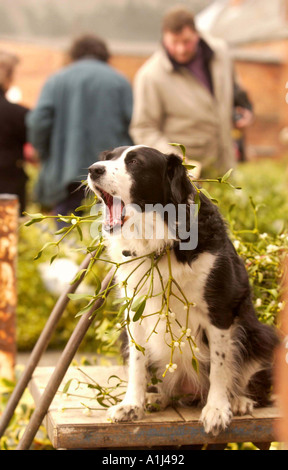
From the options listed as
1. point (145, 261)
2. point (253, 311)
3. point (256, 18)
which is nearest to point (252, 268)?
point (253, 311)

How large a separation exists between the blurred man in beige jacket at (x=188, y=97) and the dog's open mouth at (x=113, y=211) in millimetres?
3543

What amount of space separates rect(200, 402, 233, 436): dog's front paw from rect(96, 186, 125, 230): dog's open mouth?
2.44ft

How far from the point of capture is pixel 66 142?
6570mm

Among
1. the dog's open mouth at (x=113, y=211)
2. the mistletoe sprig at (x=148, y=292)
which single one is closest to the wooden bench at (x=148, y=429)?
the mistletoe sprig at (x=148, y=292)

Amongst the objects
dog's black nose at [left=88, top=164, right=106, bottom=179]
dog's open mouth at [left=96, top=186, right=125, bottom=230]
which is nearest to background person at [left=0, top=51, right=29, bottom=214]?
dog's open mouth at [left=96, top=186, right=125, bottom=230]

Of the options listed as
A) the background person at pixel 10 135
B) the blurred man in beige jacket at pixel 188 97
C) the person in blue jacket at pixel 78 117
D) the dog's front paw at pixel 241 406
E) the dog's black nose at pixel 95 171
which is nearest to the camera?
the dog's black nose at pixel 95 171

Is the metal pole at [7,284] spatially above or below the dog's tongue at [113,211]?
below

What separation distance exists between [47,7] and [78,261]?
1142 cm

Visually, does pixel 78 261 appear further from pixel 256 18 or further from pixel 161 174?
pixel 256 18

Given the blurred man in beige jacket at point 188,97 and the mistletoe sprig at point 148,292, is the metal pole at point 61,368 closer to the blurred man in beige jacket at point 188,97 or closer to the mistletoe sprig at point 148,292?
the mistletoe sprig at point 148,292

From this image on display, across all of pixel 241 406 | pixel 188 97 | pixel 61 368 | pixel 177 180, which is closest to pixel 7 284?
pixel 61 368

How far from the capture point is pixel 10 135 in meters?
6.85

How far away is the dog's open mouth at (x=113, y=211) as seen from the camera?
2542mm

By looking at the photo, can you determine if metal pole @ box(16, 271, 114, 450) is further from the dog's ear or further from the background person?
the background person
